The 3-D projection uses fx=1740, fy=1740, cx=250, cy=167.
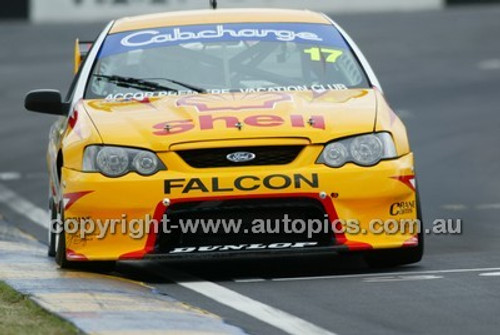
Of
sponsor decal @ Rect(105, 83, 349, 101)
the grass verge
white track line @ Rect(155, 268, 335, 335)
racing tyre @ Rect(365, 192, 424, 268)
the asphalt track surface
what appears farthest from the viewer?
sponsor decal @ Rect(105, 83, 349, 101)

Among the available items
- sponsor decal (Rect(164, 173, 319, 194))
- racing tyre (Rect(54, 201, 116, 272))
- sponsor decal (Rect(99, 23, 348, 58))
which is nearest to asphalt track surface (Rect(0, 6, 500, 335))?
racing tyre (Rect(54, 201, 116, 272))

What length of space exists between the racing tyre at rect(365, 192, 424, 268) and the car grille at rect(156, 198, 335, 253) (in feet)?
1.64

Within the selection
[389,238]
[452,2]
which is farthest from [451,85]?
[389,238]

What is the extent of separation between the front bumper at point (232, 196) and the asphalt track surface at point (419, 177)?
222 millimetres

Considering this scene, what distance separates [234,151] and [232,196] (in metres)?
0.27

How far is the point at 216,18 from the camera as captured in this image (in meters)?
10.8

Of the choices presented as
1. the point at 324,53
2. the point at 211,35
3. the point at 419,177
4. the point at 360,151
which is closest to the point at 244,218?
the point at 360,151

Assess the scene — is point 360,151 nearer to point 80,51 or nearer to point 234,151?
point 234,151

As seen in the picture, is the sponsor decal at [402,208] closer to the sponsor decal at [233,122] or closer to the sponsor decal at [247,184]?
the sponsor decal at [247,184]

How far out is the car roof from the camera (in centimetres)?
1075

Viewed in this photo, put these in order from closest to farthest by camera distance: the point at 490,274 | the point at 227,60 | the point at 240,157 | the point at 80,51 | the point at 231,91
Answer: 1. the point at 490,274
2. the point at 240,157
3. the point at 231,91
4. the point at 227,60
5. the point at 80,51

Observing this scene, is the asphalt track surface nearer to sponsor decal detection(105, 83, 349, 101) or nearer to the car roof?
sponsor decal detection(105, 83, 349, 101)

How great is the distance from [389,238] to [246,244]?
29.5 inches

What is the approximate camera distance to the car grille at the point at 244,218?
29.1 feet
